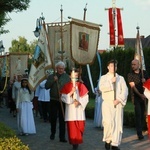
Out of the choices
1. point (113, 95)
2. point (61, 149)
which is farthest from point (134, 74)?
point (61, 149)

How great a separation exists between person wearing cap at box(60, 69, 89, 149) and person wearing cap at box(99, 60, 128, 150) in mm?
605

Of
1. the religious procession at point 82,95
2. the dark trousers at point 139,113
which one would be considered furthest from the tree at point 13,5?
the dark trousers at point 139,113

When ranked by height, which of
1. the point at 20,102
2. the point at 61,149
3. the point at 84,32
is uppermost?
the point at 84,32

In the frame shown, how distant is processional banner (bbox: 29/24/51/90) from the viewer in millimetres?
12320

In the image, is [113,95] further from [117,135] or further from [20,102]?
[20,102]

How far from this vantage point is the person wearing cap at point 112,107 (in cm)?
1047

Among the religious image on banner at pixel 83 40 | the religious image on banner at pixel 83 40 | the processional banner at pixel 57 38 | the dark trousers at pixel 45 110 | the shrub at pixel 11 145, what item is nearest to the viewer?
the shrub at pixel 11 145

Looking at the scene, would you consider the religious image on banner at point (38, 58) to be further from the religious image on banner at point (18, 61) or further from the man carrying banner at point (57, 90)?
the religious image on banner at point (18, 61)

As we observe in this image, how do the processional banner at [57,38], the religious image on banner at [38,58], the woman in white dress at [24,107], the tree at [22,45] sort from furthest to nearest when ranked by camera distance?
the tree at [22,45] < the processional banner at [57,38] < the woman in white dress at [24,107] < the religious image on banner at [38,58]

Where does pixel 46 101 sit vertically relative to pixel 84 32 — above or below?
below

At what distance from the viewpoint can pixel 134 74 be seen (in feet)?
40.7

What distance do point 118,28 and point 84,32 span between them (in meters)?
0.83

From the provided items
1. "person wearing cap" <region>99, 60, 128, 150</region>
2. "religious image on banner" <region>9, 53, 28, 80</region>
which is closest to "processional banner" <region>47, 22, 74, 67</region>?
"religious image on banner" <region>9, 53, 28, 80</region>

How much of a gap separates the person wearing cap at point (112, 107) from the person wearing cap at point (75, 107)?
605 millimetres
